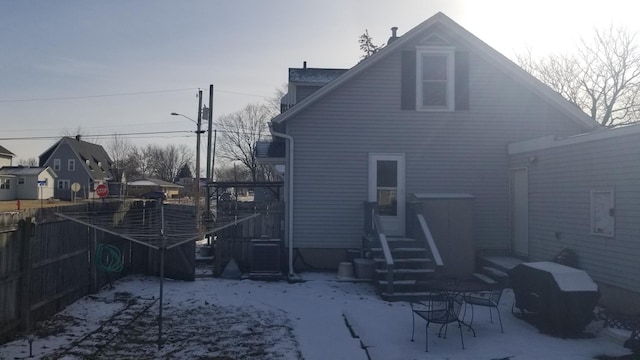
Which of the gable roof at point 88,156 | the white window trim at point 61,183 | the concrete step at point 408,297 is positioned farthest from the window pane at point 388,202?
the white window trim at point 61,183

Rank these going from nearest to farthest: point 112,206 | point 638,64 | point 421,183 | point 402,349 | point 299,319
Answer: point 402,349
point 299,319
point 112,206
point 421,183
point 638,64

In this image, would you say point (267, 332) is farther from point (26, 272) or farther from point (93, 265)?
point (93, 265)

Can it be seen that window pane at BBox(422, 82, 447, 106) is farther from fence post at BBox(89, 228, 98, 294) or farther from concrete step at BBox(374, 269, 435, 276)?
fence post at BBox(89, 228, 98, 294)

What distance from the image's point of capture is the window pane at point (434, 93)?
12.6 m

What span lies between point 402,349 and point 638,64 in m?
23.1

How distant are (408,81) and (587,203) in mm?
5290

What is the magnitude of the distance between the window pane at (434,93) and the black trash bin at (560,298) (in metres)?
5.91

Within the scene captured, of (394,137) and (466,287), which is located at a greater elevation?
(394,137)

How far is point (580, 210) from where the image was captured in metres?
9.11

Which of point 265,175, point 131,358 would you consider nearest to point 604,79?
point 131,358

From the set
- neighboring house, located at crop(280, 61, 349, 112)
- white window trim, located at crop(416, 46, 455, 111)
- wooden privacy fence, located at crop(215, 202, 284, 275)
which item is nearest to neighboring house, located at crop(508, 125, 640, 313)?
white window trim, located at crop(416, 46, 455, 111)

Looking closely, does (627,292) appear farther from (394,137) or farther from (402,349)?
(394,137)

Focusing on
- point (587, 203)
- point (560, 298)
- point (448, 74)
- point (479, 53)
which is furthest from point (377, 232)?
point (479, 53)

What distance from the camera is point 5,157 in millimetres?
57094
